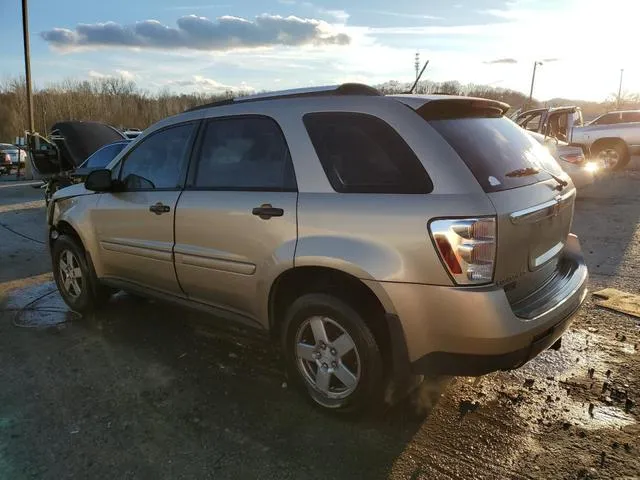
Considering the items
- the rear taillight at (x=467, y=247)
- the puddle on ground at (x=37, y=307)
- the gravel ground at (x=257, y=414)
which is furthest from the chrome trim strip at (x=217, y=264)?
the puddle on ground at (x=37, y=307)

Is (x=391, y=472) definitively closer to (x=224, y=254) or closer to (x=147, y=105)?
(x=224, y=254)

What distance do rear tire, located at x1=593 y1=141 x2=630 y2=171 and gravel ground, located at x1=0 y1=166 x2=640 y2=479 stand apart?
13348mm

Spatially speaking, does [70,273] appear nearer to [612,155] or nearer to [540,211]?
[540,211]

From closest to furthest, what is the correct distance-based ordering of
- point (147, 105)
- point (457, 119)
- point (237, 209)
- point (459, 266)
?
point (459, 266) < point (457, 119) < point (237, 209) < point (147, 105)

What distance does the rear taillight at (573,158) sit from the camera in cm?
1013

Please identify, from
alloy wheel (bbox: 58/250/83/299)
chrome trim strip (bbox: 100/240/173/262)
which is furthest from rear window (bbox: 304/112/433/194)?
alloy wheel (bbox: 58/250/83/299)

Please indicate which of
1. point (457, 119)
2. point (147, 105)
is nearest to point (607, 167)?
point (457, 119)

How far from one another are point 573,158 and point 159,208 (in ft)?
29.3

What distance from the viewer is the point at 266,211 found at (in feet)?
10.3

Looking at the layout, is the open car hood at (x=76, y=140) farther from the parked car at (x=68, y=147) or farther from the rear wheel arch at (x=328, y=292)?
the rear wheel arch at (x=328, y=292)

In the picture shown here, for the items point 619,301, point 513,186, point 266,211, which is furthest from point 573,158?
point 266,211

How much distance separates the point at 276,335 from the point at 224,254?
2.04 feet

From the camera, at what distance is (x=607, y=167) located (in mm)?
16031

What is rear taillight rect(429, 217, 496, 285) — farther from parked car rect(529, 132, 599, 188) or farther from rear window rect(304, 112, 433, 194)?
parked car rect(529, 132, 599, 188)
